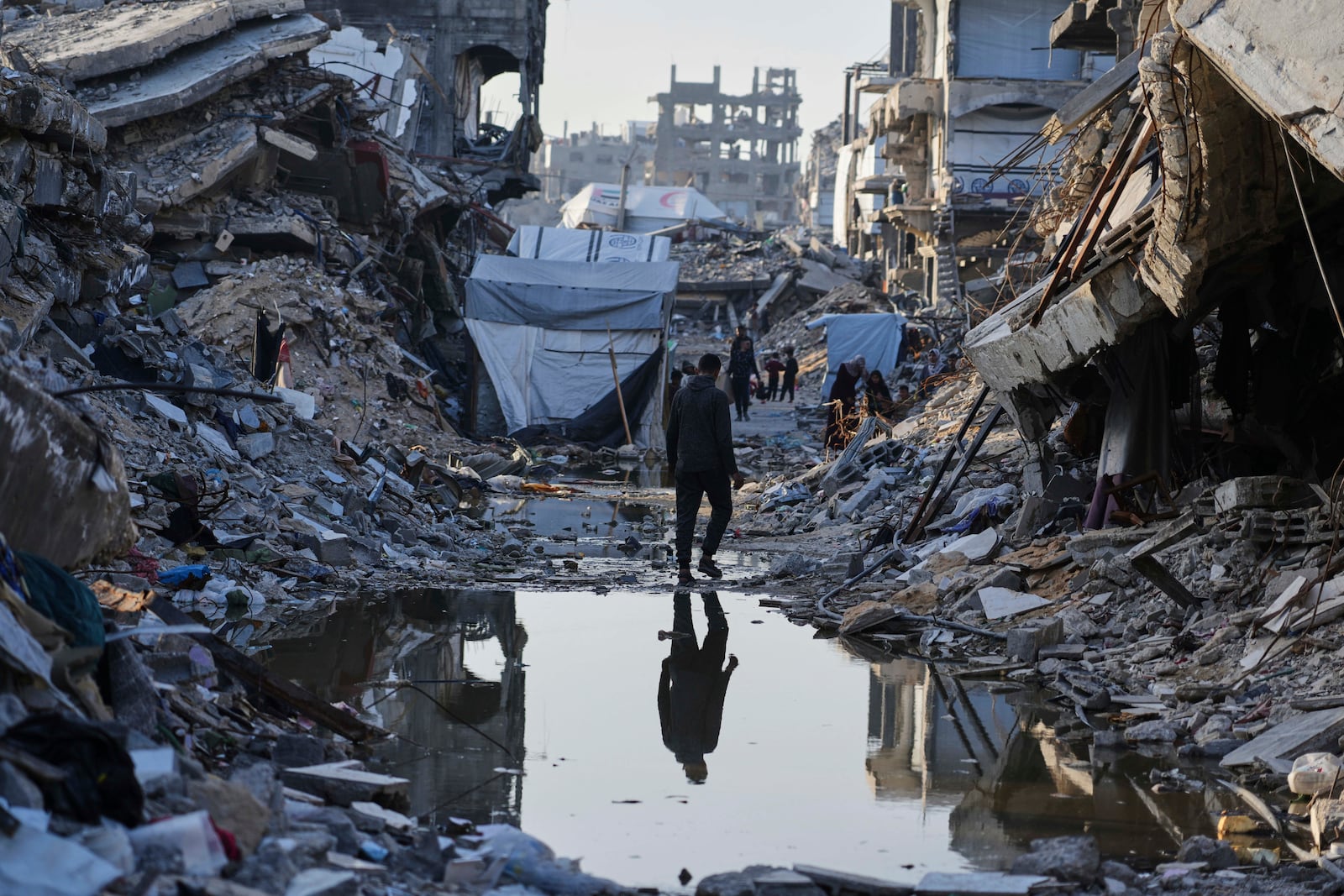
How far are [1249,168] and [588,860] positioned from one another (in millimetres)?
5199

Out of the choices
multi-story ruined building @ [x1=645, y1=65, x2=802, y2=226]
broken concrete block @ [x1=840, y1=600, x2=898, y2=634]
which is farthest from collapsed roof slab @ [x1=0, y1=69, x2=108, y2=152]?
multi-story ruined building @ [x1=645, y1=65, x2=802, y2=226]

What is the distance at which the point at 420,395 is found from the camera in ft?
63.8

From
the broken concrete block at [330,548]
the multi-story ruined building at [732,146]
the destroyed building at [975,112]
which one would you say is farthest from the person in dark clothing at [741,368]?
the multi-story ruined building at [732,146]

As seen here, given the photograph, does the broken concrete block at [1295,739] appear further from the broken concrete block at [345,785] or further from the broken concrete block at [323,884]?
the broken concrete block at [323,884]

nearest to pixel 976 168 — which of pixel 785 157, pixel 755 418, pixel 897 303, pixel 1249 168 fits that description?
pixel 897 303

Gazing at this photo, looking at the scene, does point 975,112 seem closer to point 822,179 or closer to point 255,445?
point 255,445

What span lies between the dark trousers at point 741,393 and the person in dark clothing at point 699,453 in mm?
15853

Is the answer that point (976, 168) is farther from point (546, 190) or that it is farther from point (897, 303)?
point (546, 190)

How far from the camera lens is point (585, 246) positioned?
2495 centimetres

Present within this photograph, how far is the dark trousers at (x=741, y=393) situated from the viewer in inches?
1012

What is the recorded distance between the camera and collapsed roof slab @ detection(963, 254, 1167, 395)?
8461 mm

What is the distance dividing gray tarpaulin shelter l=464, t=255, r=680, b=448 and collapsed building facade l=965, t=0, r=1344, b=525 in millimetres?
9790

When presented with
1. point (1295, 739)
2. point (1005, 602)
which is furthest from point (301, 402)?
point (1295, 739)

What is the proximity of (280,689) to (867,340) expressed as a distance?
77.0 feet
